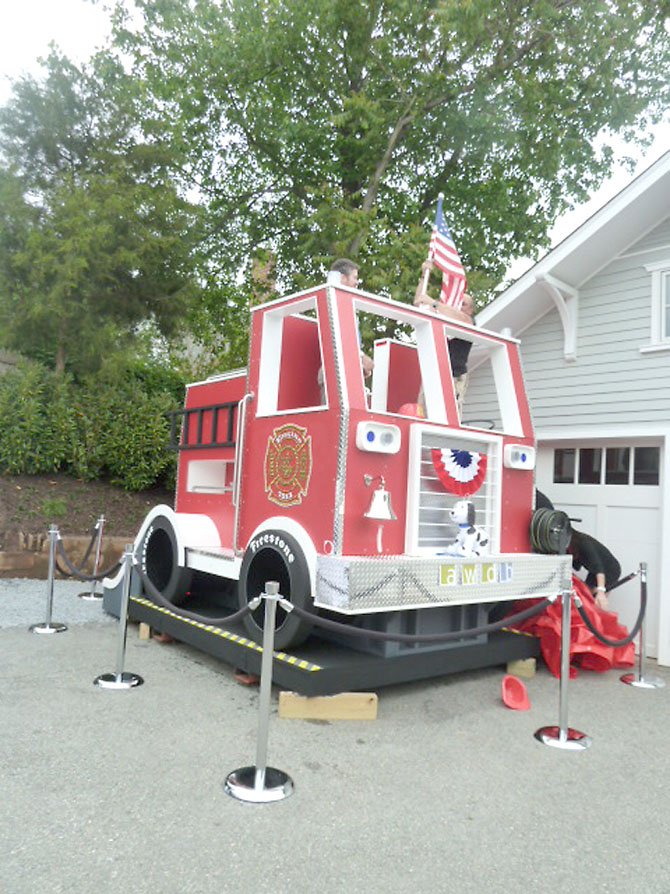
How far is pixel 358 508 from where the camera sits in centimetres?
477

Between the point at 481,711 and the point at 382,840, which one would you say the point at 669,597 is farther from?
the point at 382,840

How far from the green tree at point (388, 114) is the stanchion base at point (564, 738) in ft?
29.7

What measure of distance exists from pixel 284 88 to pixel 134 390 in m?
7.74

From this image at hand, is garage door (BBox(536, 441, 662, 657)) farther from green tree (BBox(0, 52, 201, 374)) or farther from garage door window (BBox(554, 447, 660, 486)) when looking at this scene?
green tree (BBox(0, 52, 201, 374))

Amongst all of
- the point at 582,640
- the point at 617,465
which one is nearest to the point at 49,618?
the point at 582,640

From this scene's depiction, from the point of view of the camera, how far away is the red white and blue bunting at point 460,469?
525 centimetres

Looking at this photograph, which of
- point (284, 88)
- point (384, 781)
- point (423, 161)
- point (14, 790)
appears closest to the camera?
point (14, 790)

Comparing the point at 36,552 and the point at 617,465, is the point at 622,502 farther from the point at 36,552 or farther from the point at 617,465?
the point at 36,552

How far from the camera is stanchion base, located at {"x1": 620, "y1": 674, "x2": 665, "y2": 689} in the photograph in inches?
230

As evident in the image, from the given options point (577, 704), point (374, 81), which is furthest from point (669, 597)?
point (374, 81)

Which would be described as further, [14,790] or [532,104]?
[532,104]

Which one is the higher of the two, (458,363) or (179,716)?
(458,363)

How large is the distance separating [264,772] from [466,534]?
243 cm

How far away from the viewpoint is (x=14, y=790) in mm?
3271
